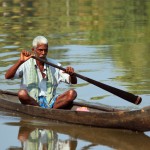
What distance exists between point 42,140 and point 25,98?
1170mm

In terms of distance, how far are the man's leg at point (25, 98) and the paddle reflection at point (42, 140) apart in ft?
1.53

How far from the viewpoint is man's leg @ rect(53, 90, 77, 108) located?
9602 mm

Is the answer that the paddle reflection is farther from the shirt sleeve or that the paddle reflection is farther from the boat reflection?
the shirt sleeve

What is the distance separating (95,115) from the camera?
897 cm

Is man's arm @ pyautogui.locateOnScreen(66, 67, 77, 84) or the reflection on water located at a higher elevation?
man's arm @ pyautogui.locateOnScreen(66, 67, 77, 84)

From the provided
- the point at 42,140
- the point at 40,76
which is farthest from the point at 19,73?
the point at 42,140

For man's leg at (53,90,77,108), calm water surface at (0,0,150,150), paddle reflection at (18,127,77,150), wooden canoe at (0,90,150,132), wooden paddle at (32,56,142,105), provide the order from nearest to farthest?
paddle reflection at (18,127,77,150) → wooden canoe at (0,90,150,132) → calm water surface at (0,0,150,150) → wooden paddle at (32,56,142,105) → man's leg at (53,90,77,108)

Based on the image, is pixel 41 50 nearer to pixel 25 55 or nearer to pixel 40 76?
pixel 25 55

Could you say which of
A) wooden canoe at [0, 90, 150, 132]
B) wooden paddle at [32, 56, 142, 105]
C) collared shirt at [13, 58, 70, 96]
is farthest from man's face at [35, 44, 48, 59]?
wooden canoe at [0, 90, 150, 132]

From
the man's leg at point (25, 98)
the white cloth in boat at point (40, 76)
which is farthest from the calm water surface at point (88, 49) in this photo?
the white cloth in boat at point (40, 76)

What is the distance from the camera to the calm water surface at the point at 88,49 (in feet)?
29.3

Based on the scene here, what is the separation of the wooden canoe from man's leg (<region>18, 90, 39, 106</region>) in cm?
7

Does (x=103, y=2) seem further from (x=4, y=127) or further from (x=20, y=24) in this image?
(x=4, y=127)

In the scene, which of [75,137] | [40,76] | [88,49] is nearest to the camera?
[75,137]
